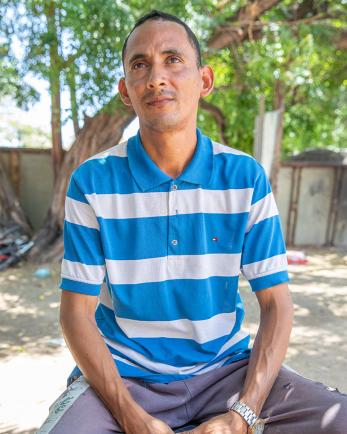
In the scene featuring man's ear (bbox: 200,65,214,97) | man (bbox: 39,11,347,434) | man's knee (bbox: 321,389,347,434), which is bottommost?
man's knee (bbox: 321,389,347,434)

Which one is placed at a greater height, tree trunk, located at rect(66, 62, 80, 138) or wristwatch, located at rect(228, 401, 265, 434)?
tree trunk, located at rect(66, 62, 80, 138)

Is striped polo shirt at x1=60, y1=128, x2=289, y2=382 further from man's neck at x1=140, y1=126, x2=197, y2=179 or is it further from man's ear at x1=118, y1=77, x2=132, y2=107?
man's ear at x1=118, y1=77, x2=132, y2=107

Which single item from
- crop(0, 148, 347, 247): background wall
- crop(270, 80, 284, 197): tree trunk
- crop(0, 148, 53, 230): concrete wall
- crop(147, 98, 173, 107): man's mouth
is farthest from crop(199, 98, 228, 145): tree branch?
crop(147, 98, 173, 107): man's mouth

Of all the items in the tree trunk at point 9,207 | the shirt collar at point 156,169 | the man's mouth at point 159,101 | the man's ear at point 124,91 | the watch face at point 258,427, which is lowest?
the tree trunk at point 9,207

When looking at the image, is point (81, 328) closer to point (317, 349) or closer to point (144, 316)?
point (144, 316)

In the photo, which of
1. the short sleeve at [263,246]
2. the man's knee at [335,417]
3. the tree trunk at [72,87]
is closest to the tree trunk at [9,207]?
the tree trunk at [72,87]

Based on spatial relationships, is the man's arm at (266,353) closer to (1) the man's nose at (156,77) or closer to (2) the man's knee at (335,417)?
(2) the man's knee at (335,417)

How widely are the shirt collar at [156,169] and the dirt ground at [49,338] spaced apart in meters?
→ 1.73

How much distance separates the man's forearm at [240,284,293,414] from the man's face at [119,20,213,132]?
774 millimetres

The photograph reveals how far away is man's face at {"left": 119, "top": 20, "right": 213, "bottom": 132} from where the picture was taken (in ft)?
5.64

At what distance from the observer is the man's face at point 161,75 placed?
172 cm

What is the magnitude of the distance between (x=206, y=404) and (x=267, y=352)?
0.98 ft

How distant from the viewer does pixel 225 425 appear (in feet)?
4.88

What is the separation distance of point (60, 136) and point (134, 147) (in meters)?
6.25
